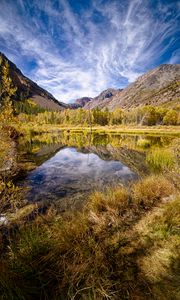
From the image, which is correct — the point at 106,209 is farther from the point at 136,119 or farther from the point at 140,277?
the point at 136,119

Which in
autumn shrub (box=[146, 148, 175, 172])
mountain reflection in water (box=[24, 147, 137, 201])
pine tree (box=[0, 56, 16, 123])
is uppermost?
pine tree (box=[0, 56, 16, 123])

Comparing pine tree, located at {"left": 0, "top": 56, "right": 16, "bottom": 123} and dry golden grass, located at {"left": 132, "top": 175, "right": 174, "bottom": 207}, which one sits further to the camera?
dry golden grass, located at {"left": 132, "top": 175, "right": 174, "bottom": 207}

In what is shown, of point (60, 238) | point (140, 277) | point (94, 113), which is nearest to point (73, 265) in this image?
point (60, 238)

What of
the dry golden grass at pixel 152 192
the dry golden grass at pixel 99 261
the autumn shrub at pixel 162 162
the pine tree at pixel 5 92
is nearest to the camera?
the dry golden grass at pixel 99 261

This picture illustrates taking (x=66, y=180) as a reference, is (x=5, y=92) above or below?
above

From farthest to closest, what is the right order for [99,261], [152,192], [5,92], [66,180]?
[66,180] < [152,192] < [5,92] < [99,261]

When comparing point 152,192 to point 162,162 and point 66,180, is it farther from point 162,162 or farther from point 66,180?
point 162,162

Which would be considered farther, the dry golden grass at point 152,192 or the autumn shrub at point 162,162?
the autumn shrub at point 162,162

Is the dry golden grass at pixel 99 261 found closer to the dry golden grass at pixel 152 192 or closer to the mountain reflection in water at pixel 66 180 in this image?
the dry golden grass at pixel 152 192

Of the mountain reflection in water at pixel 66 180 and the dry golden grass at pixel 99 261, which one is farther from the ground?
the dry golden grass at pixel 99 261

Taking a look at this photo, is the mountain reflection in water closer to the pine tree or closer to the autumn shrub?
the autumn shrub

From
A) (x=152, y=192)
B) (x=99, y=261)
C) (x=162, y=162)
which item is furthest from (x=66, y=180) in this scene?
(x=99, y=261)

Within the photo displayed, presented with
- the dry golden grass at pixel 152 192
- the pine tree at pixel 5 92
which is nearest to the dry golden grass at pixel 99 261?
the dry golden grass at pixel 152 192

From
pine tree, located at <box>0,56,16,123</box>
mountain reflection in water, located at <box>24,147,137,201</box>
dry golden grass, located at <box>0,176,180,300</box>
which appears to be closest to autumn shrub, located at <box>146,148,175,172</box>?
mountain reflection in water, located at <box>24,147,137,201</box>
